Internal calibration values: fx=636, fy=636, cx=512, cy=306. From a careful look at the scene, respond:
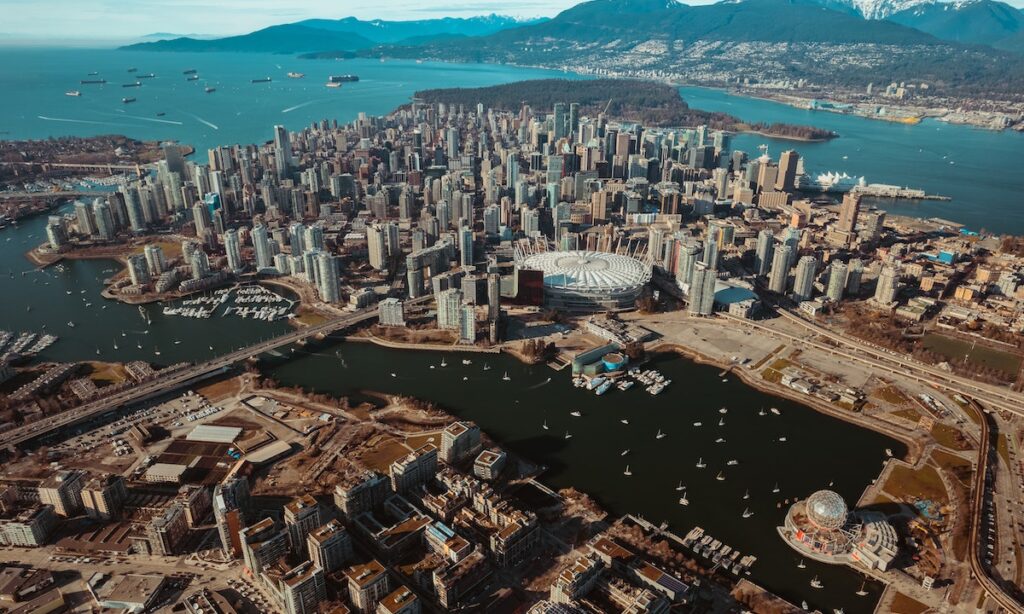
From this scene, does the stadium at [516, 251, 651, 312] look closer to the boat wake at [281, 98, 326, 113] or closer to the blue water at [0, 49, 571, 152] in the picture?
the blue water at [0, 49, 571, 152]

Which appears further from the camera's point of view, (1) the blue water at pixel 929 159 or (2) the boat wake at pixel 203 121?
(2) the boat wake at pixel 203 121

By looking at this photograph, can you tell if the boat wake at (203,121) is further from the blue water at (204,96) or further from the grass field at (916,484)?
the grass field at (916,484)

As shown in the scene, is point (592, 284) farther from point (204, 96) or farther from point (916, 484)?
point (204, 96)

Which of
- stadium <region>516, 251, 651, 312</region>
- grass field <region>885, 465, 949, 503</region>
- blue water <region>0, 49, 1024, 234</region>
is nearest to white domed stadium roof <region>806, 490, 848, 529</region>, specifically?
grass field <region>885, 465, 949, 503</region>

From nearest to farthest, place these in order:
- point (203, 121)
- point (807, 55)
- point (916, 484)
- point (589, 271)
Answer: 1. point (916, 484)
2. point (589, 271)
3. point (203, 121)
4. point (807, 55)

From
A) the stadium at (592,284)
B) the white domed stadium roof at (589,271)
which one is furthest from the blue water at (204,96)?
the stadium at (592,284)

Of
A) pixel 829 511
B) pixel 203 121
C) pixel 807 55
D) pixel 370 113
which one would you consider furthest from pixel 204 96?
pixel 807 55
